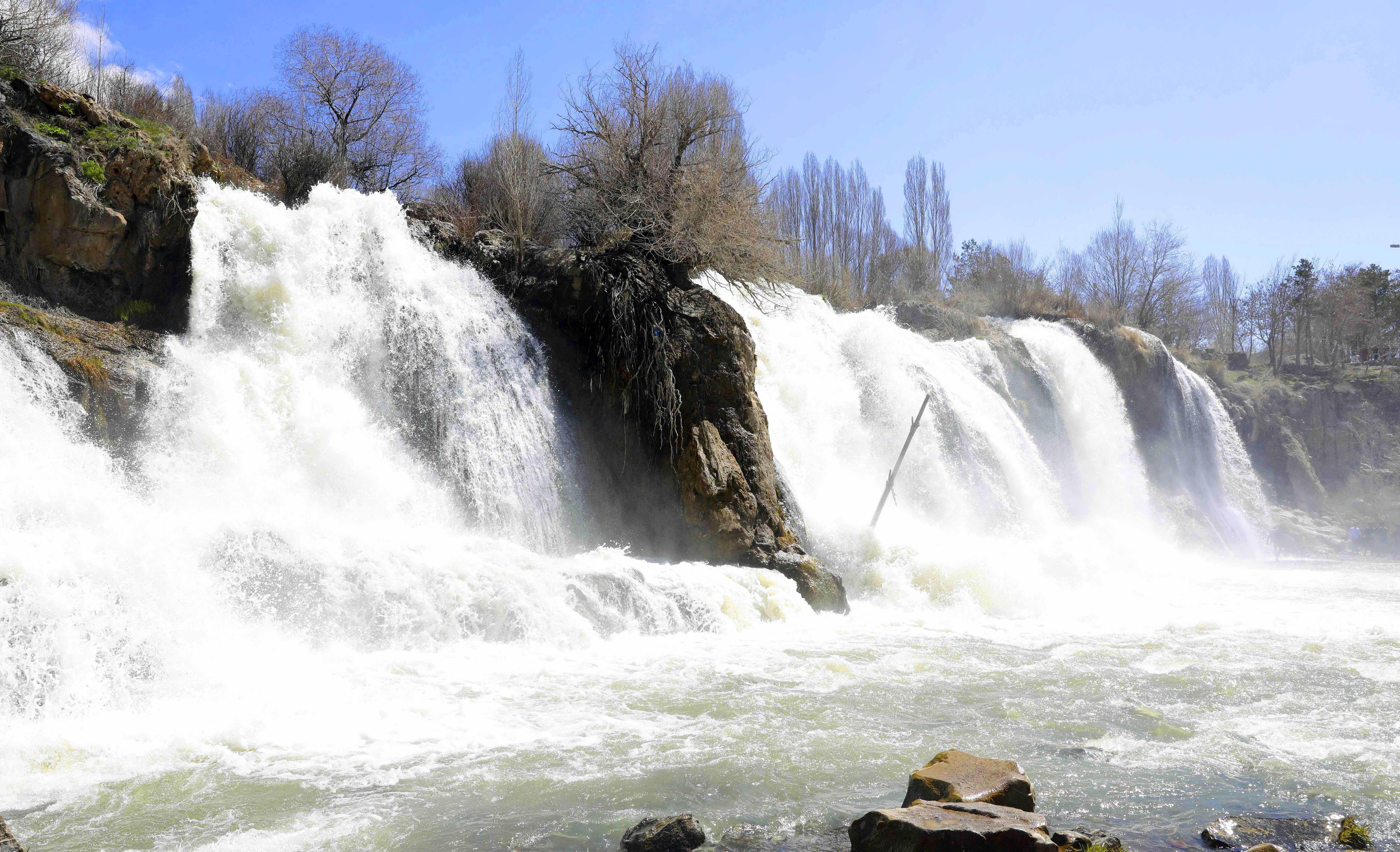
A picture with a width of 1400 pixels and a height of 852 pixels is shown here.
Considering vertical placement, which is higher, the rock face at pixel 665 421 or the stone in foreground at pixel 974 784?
the rock face at pixel 665 421

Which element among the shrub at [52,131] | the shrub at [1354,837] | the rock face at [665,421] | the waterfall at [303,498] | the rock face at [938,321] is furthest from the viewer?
the rock face at [938,321]

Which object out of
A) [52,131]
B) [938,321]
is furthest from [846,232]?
[52,131]

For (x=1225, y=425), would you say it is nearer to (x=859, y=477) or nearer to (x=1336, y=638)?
(x=859, y=477)

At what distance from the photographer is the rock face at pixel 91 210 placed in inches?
468

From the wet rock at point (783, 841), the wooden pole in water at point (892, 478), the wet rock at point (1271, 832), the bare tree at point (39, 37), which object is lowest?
the wet rock at point (1271, 832)

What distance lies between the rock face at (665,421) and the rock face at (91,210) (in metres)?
3.80

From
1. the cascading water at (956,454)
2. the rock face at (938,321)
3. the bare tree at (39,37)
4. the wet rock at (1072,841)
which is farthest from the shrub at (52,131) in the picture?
the rock face at (938,321)

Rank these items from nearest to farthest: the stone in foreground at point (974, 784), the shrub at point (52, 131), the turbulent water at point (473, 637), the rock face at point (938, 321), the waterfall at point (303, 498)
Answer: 1. the stone in foreground at point (974, 784)
2. the turbulent water at point (473, 637)
3. the waterfall at point (303, 498)
4. the shrub at point (52, 131)
5. the rock face at point (938, 321)

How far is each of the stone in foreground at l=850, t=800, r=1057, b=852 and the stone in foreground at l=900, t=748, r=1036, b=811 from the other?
174 mm

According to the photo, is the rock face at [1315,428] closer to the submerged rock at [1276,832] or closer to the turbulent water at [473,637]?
the turbulent water at [473,637]

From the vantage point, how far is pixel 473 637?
9031mm

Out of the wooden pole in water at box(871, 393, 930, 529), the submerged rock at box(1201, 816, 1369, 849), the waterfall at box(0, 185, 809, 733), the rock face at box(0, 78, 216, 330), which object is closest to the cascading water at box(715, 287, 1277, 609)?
the wooden pole in water at box(871, 393, 930, 529)

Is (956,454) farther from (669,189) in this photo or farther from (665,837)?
(665,837)

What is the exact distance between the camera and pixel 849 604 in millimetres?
13633
